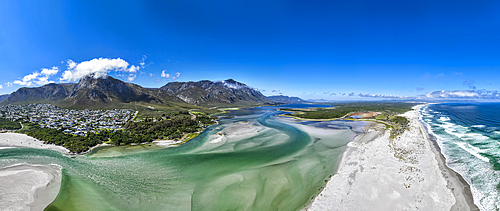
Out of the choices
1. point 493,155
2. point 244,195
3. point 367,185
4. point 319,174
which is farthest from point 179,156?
point 493,155

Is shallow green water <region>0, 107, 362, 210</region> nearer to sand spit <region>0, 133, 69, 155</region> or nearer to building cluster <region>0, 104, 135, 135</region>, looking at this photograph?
sand spit <region>0, 133, 69, 155</region>

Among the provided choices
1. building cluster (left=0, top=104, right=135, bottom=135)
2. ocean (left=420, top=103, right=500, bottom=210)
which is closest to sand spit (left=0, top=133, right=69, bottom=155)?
building cluster (left=0, top=104, right=135, bottom=135)

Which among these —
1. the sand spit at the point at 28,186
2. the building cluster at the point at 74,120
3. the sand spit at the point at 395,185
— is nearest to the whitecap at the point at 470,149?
the sand spit at the point at 395,185

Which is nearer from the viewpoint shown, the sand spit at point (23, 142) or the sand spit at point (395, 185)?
the sand spit at point (395, 185)

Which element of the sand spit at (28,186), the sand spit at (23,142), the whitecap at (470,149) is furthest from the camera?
the sand spit at (23,142)

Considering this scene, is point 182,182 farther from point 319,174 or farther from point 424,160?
point 424,160

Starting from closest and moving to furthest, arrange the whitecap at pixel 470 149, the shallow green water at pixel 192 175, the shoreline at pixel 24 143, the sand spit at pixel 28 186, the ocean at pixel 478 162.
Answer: the sand spit at pixel 28 186, the ocean at pixel 478 162, the shallow green water at pixel 192 175, the whitecap at pixel 470 149, the shoreline at pixel 24 143

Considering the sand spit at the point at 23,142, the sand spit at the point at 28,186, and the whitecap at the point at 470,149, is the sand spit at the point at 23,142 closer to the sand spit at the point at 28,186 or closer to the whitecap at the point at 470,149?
the sand spit at the point at 28,186
